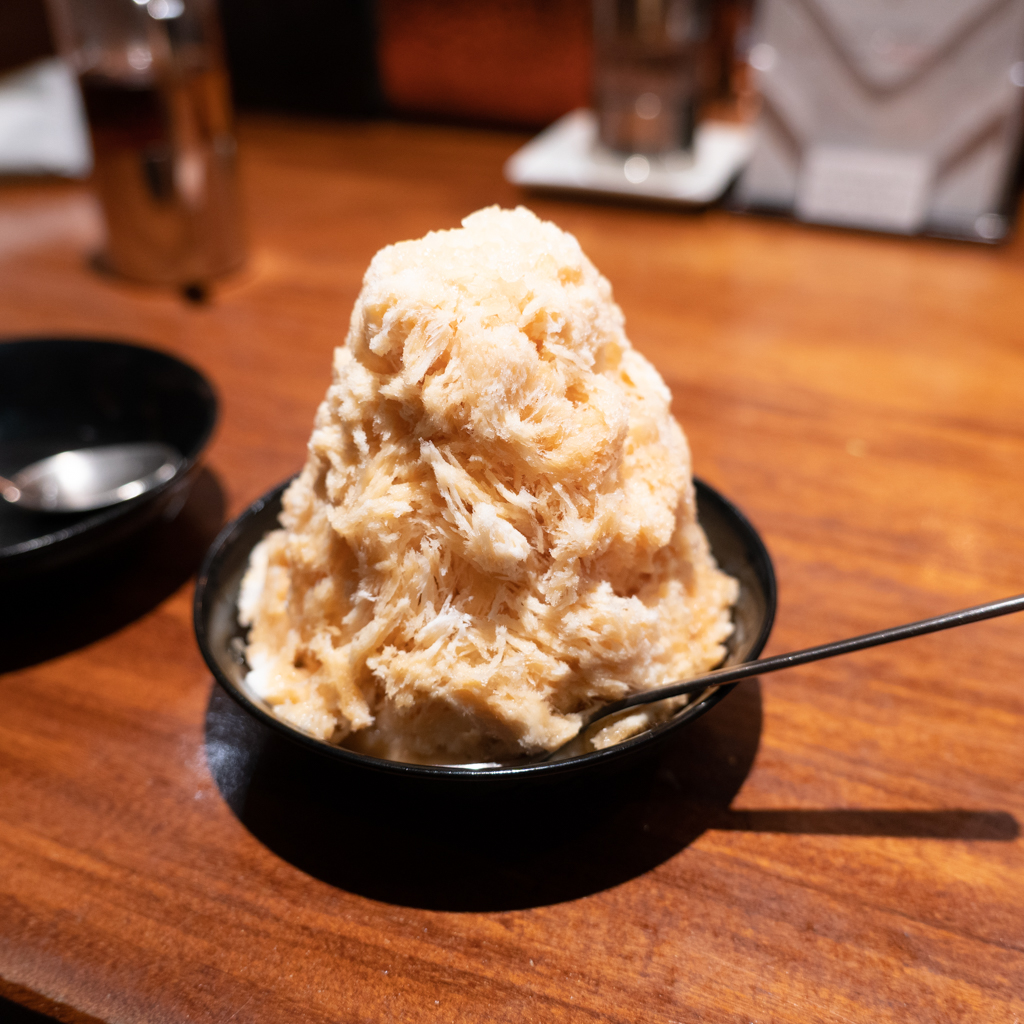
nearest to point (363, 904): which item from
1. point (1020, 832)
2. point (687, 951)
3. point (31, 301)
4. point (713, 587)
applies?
point (687, 951)

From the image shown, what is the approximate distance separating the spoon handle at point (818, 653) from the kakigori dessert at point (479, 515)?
0.05 ft

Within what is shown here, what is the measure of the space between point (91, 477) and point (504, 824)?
0.62 meters

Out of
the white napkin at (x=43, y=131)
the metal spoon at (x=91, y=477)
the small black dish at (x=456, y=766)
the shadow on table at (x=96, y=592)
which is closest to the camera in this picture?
the small black dish at (x=456, y=766)

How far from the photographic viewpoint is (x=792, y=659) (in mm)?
583

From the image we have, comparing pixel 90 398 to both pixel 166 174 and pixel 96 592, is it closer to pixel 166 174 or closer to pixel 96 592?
pixel 96 592

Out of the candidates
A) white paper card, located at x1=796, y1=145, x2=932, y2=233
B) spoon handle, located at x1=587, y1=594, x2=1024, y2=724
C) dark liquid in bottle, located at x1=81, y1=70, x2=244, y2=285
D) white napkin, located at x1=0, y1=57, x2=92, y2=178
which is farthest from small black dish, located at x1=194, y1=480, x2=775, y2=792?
white napkin, located at x1=0, y1=57, x2=92, y2=178

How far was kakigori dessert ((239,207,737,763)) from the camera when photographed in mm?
583

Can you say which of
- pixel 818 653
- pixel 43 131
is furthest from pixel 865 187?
pixel 43 131

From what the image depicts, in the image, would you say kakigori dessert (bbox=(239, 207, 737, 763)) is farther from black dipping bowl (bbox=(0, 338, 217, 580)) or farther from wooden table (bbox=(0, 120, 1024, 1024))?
black dipping bowl (bbox=(0, 338, 217, 580))

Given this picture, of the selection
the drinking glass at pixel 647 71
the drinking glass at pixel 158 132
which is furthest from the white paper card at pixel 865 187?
the drinking glass at pixel 158 132

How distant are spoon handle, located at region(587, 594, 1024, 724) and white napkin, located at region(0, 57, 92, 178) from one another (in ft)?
6.02

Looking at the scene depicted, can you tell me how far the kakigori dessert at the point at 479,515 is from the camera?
0.58m

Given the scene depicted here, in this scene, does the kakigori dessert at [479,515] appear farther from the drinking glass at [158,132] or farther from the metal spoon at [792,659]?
the drinking glass at [158,132]

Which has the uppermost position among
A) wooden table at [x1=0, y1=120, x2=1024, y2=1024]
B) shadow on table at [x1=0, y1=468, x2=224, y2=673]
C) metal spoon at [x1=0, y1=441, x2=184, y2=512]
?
metal spoon at [x1=0, y1=441, x2=184, y2=512]
